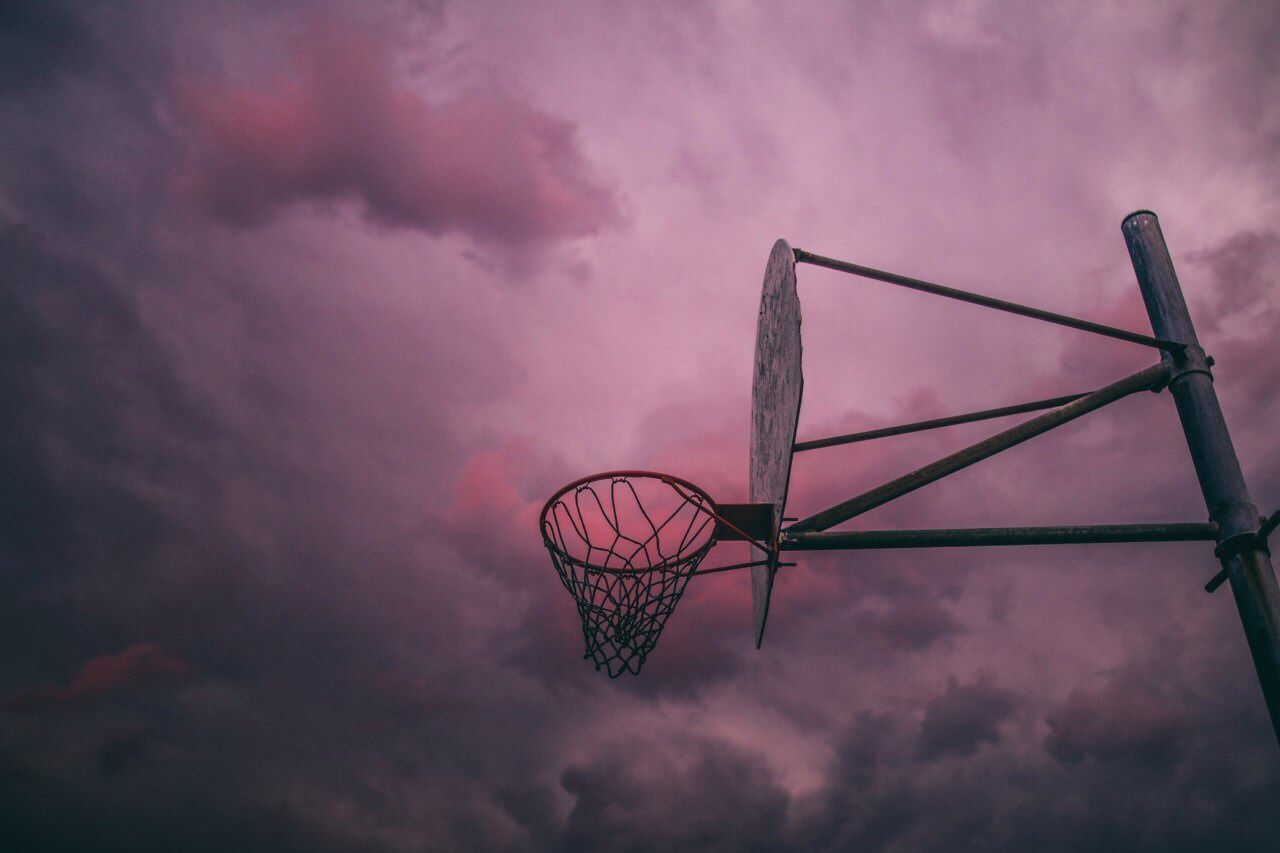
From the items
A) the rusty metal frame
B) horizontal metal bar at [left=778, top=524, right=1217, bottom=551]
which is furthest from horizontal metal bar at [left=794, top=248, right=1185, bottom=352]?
horizontal metal bar at [left=778, top=524, right=1217, bottom=551]

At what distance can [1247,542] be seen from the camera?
458 cm

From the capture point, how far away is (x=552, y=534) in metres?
6.16

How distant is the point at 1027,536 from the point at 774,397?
194 centimetres

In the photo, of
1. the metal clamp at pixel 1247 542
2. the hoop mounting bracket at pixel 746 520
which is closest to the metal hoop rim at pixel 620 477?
the hoop mounting bracket at pixel 746 520

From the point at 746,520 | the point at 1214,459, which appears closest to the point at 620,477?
the point at 746,520

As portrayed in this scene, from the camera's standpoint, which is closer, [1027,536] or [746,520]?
[1027,536]

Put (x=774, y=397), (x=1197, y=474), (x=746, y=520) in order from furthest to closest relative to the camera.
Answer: (x=774, y=397), (x=746, y=520), (x=1197, y=474)

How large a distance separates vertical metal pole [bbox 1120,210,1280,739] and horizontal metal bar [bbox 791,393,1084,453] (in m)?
0.70

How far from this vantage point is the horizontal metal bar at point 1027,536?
4.74 m

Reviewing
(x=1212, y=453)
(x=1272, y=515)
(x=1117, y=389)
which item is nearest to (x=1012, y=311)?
(x=1117, y=389)

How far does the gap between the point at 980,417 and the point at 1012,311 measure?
0.84 m

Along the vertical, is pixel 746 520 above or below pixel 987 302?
below

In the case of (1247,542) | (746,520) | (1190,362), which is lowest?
(1247,542)

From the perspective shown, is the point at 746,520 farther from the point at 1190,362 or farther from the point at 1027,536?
the point at 1190,362
